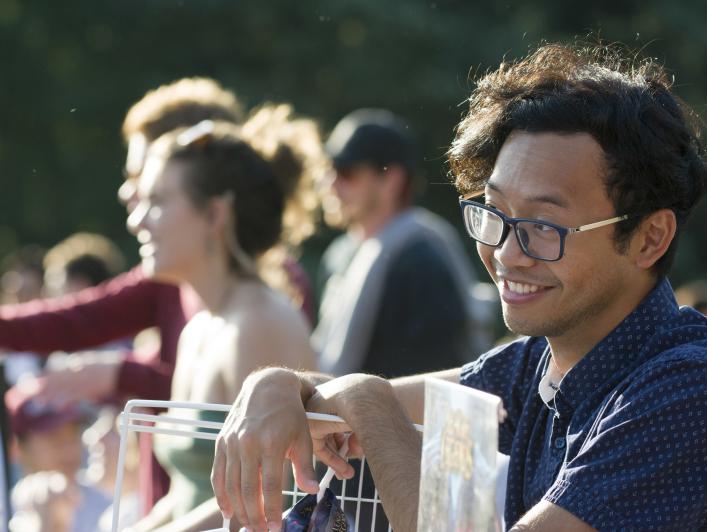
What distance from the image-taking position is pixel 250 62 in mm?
15094

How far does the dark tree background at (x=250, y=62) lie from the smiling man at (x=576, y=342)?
10.8 metres

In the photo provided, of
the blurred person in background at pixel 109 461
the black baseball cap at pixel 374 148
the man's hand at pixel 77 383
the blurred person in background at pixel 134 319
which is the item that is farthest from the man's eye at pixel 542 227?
the black baseball cap at pixel 374 148

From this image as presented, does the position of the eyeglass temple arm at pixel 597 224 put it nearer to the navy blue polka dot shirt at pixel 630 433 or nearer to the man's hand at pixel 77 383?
the navy blue polka dot shirt at pixel 630 433

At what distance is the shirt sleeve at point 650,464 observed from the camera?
1933 millimetres

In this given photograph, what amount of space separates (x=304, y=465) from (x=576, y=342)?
54cm

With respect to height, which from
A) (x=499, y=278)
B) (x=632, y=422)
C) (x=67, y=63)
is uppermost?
(x=67, y=63)

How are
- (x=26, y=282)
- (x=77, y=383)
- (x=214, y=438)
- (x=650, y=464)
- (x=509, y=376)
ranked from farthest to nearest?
(x=26, y=282), (x=77, y=383), (x=509, y=376), (x=214, y=438), (x=650, y=464)

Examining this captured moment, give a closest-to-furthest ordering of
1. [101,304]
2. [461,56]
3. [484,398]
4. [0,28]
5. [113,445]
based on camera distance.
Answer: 1. [484,398]
2. [101,304]
3. [113,445]
4. [461,56]
5. [0,28]

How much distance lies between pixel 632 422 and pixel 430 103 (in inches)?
479

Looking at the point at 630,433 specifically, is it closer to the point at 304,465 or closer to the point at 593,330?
the point at 593,330

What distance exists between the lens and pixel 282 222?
13.9ft

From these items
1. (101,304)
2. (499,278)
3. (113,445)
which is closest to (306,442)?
(499,278)

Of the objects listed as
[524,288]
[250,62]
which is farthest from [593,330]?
[250,62]

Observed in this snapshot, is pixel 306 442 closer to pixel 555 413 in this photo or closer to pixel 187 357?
pixel 555 413
